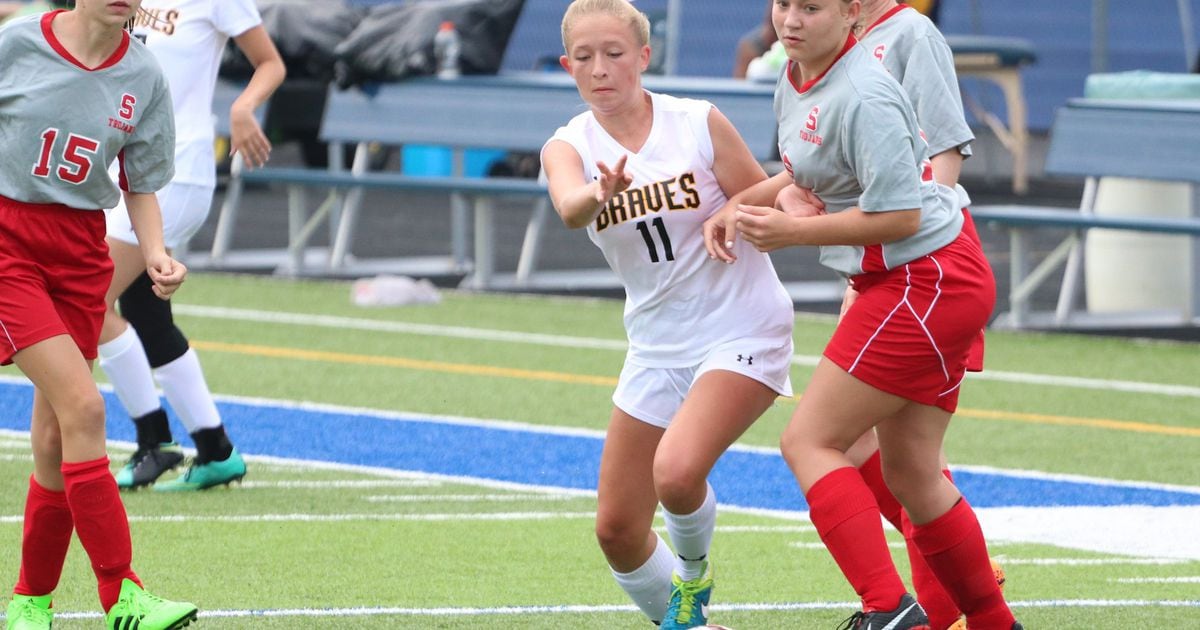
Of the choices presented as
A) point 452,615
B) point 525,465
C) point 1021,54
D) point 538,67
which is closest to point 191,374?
point 525,465

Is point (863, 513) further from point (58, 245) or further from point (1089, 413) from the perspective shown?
point (1089, 413)

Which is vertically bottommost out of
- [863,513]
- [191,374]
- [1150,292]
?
[1150,292]

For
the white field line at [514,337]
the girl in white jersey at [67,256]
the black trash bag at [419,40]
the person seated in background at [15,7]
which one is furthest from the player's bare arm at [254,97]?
the person seated in background at [15,7]

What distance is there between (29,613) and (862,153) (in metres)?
2.44

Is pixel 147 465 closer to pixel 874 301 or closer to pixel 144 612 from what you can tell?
pixel 144 612

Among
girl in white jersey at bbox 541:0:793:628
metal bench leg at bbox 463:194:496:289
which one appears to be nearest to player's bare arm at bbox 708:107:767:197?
girl in white jersey at bbox 541:0:793:628

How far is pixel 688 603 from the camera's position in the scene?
536 cm

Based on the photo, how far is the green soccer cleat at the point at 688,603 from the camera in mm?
5344

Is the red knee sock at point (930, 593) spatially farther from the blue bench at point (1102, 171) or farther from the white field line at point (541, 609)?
the blue bench at point (1102, 171)

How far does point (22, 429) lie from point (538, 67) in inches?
602

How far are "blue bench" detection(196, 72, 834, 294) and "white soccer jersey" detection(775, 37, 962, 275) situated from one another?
8262mm

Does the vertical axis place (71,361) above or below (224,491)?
above

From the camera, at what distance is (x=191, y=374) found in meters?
7.74

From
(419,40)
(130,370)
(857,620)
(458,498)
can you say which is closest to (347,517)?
(458,498)
